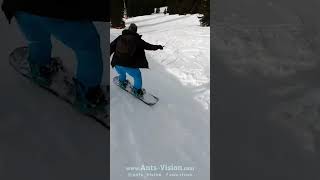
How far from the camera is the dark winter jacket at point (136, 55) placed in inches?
196

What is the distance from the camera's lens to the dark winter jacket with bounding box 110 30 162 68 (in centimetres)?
498

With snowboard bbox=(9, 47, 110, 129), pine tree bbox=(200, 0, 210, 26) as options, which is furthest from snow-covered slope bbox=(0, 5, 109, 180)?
pine tree bbox=(200, 0, 210, 26)

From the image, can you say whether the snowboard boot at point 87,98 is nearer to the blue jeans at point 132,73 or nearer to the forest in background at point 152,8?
the blue jeans at point 132,73

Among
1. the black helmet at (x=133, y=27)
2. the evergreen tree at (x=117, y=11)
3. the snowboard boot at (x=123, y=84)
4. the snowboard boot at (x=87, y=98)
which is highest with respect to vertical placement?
the evergreen tree at (x=117, y=11)

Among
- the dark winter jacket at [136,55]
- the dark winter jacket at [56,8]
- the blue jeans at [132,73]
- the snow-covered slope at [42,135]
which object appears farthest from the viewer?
the blue jeans at [132,73]

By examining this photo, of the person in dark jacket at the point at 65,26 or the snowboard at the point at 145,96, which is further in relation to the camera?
the snowboard at the point at 145,96

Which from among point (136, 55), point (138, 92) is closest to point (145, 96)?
point (138, 92)

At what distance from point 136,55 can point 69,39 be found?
25.8 inches

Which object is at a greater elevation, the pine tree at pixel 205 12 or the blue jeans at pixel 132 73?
the pine tree at pixel 205 12

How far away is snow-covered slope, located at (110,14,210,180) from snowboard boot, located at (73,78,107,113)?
16 centimetres

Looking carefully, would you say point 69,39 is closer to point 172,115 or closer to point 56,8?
point 56,8

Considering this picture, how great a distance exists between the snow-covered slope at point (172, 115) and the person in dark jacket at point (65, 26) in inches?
10.1

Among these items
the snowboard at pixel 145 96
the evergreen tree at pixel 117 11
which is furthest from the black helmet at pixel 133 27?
the snowboard at pixel 145 96

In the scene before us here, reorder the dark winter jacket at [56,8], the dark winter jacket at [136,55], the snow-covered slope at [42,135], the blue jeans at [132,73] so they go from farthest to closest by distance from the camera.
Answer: the blue jeans at [132,73] → the dark winter jacket at [136,55] → the snow-covered slope at [42,135] → the dark winter jacket at [56,8]
